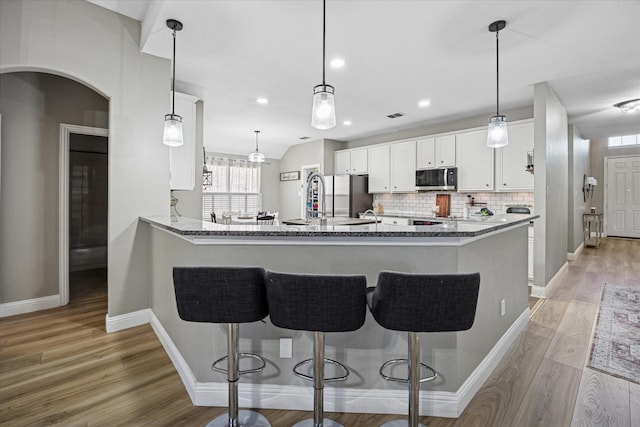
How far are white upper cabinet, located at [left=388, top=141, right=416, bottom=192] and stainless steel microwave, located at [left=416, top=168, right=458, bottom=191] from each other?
0.59ft

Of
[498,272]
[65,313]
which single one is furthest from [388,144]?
[65,313]

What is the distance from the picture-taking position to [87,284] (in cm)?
425

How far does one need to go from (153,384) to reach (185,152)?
2385mm

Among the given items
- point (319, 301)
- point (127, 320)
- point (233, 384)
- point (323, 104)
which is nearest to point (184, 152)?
point (127, 320)

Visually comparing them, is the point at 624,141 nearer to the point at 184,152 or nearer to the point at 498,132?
the point at 498,132

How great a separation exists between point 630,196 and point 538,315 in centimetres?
792

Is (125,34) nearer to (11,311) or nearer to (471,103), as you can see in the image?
(11,311)

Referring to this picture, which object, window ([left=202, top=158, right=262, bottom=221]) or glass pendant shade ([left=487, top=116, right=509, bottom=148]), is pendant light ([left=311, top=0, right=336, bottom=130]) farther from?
window ([left=202, top=158, right=262, bottom=221])

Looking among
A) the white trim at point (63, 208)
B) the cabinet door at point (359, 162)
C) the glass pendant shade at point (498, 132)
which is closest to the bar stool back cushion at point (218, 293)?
the glass pendant shade at point (498, 132)

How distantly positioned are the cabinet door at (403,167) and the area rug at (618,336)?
3.13m

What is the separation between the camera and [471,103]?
15.3 ft

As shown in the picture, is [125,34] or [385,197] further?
[385,197]

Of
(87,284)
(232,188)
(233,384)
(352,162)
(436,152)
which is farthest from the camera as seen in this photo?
(232,188)

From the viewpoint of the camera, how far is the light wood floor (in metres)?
1.77
